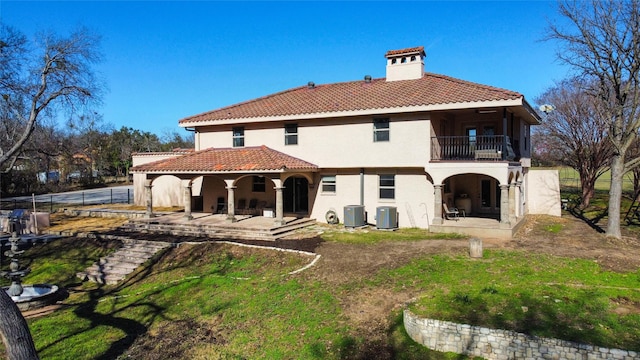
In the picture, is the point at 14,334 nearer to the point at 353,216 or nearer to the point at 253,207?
the point at 353,216

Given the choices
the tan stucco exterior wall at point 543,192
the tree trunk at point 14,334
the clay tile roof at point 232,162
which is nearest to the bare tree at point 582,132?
the tan stucco exterior wall at point 543,192

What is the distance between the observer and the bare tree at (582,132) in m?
28.0

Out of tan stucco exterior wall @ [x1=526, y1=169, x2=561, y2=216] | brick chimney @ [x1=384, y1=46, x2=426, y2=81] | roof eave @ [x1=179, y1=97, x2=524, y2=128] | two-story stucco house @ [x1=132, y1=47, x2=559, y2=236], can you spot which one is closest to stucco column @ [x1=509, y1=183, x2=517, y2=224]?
two-story stucco house @ [x1=132, y1=47, x2=559, y2=236]

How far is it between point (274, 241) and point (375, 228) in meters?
5.19

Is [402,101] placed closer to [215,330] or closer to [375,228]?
[375,228]

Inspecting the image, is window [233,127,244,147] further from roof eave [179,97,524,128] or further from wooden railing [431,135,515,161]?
wooden railing [431,135,515,161]

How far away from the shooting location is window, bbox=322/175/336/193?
70.4ft

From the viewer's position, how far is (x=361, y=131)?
20.3m

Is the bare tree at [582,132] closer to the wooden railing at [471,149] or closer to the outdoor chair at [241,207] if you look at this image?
the wooden railing at [471,149]

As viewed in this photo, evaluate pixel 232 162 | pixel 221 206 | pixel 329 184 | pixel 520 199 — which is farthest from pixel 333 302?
pixel 520 199

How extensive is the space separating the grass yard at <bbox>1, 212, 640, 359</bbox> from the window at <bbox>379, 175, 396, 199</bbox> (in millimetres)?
4227

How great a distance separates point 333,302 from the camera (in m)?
10.9

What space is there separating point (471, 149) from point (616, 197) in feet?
20.1

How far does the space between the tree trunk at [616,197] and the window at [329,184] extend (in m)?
12.2
